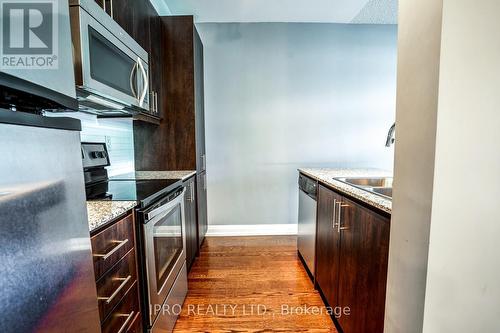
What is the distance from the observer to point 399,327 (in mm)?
740

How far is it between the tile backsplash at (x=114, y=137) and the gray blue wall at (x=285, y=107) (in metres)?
0.93

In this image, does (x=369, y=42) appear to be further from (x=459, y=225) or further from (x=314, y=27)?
(x=459, y=225)

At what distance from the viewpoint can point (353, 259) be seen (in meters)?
1.24

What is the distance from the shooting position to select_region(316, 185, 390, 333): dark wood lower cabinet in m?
0.99

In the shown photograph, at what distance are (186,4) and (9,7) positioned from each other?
238 cm

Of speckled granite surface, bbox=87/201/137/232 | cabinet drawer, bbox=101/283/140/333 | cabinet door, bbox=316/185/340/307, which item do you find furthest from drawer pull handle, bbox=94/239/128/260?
cabinet door, bbox=316/185/340/307

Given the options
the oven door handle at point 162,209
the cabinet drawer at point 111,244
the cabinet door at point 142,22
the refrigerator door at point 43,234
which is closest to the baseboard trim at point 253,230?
the oven door handle at point 162,209

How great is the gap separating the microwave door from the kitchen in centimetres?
1

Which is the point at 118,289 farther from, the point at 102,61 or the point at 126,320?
the point at 102,61

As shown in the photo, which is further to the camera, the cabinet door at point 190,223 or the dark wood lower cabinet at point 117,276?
the cabinet door at point 190,223

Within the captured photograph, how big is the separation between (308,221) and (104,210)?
1602 millimetres

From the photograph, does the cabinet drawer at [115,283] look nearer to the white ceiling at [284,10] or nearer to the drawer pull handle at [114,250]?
the drawer pull handle at [114,250]

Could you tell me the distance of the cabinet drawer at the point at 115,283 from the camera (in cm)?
84

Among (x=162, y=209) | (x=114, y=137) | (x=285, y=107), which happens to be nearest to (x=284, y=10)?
(x=285, y=107)
